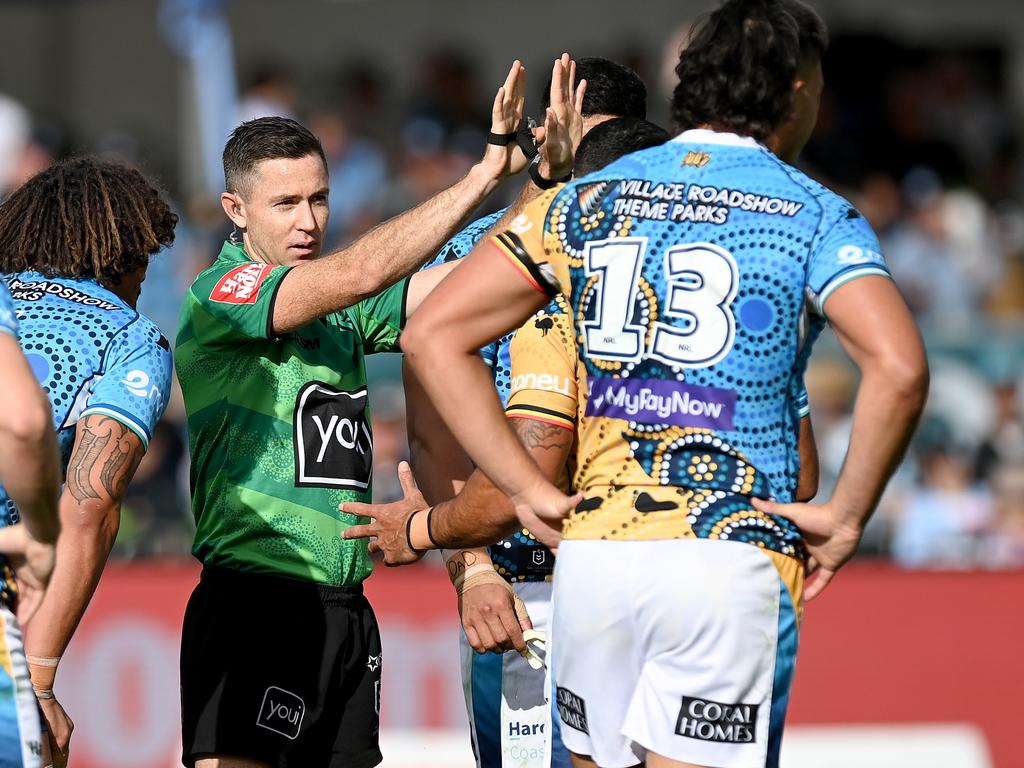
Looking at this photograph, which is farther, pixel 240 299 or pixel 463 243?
pixel 463 243

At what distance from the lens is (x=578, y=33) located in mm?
16438

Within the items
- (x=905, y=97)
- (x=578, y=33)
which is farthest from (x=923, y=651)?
(x=578, y=33)

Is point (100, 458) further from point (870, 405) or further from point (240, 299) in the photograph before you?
point (870, 405)

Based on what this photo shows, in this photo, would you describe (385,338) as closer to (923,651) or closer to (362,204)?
(923,651)

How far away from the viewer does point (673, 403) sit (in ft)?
11.4

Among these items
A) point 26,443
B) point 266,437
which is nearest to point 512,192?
point 266,437

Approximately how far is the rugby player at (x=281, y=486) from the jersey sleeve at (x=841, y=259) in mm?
1281

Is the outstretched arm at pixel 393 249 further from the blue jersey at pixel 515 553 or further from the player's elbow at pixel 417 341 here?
the player's elbow at pixel 417 341

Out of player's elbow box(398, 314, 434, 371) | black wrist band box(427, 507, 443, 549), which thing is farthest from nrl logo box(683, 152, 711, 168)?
black wrist band box(427, 507, 443, 549)

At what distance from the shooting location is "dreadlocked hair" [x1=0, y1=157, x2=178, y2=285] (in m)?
4.34

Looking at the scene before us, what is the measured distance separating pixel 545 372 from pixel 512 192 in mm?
9244

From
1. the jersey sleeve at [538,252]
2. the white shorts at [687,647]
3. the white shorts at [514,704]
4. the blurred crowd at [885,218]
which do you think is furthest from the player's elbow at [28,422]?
the blurred crowd at [885,218]

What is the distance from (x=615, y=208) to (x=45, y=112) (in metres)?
13.7

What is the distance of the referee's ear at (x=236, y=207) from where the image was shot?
16.1ft
